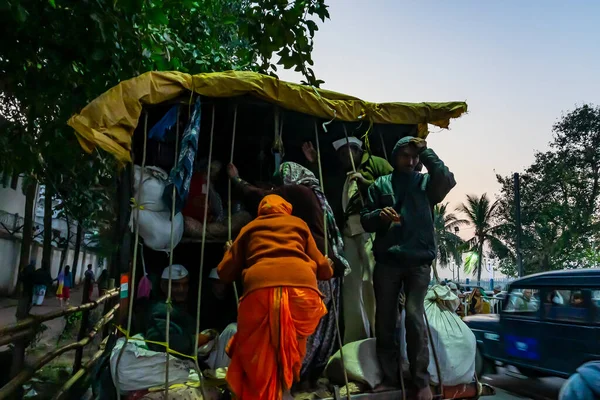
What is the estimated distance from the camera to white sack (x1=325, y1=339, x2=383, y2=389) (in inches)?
123

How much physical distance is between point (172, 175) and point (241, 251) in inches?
33.5

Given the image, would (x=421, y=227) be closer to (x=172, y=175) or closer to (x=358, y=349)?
(x=358, y=349)

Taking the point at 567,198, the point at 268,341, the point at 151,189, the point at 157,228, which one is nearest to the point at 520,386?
the point at 268,341

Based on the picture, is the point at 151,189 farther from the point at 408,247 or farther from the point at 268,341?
the point at 408,247

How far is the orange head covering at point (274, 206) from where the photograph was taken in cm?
285

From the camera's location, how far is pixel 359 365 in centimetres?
317

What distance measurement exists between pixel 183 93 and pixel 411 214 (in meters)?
1.89

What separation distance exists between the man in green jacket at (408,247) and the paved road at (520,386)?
16.5ft

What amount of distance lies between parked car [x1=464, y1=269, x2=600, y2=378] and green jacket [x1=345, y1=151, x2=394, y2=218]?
418cm

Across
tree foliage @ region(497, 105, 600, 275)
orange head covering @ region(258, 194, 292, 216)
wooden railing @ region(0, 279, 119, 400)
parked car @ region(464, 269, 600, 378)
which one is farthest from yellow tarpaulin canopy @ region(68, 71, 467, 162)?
tree foliage @ region(497, 105, 600, 275)

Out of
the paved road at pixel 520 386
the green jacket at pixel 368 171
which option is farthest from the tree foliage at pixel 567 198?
the green jacket at pixel 368 171

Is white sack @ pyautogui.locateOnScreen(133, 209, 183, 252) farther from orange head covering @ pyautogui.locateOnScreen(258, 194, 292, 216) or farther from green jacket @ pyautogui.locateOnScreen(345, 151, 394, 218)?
green jacket @ pyautogui.locateOnScreen(345, 151, 394, 218)

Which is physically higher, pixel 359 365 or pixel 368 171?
pixel 368 171

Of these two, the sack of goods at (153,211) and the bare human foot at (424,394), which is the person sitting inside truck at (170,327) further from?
the bare human foot at (424,394)
